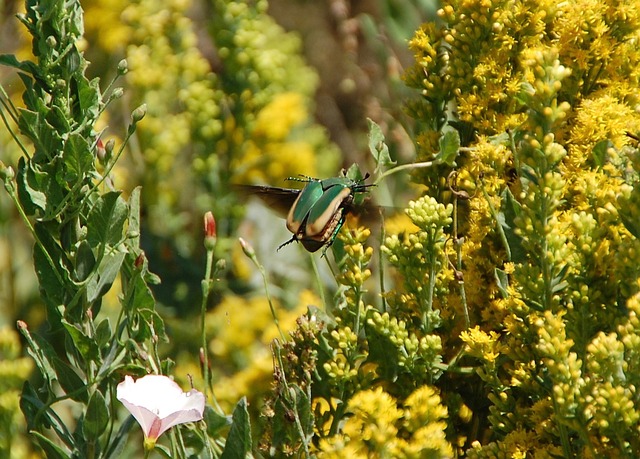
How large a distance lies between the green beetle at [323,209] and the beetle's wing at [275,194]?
44mm

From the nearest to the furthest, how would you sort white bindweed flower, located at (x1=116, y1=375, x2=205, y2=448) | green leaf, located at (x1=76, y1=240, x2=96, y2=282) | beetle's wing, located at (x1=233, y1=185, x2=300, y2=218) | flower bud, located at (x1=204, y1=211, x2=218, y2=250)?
white bindweed flower, located at (x1=116, y1=375, x2=205, y2=448) → green leaf, located at (x1=76, y1=240, x2=96, y2=282) → flower bud, located at (x1=204, y1=211, x2=218, y2=250) → beetle's wing, located at (x1=233, y1=185, x2=300, y2=218)

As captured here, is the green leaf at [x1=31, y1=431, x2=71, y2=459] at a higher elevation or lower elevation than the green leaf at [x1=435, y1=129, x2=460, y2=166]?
lower

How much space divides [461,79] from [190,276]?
1061 mm

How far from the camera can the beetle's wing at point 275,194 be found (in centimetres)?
135

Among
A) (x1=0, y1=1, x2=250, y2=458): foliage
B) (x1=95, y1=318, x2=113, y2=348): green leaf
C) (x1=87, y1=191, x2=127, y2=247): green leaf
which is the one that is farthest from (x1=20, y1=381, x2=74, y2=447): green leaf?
(x1=87, y1=191, x2=127, y2=247): green leaf

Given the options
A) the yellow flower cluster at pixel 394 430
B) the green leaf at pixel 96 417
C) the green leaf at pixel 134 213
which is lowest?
the yellow flower cluster at pixel 394 430

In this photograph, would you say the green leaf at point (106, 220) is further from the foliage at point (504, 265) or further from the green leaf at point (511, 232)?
the green leaf at point (511, 232)

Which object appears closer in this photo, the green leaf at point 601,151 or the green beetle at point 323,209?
the green leaf at point 601,151

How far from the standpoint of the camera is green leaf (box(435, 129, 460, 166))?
1136mm

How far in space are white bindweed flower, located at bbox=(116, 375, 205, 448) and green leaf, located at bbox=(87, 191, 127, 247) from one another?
165 millimetres

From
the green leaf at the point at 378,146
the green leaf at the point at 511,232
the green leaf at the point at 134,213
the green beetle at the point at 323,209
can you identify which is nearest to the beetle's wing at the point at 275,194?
the green beetle at the point at 323,209

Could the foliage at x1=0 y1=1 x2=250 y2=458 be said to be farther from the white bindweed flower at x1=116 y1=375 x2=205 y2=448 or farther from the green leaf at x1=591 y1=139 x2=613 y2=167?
the green leaf at x1=591 y1=139 x2=613 y2=167

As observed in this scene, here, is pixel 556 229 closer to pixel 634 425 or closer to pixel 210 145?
pixel 634 425

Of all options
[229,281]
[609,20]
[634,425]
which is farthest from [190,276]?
[634,425]
